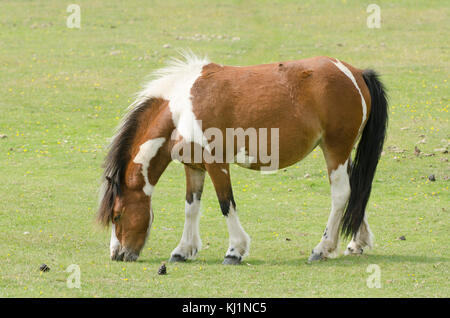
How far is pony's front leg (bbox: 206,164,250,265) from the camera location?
8.40 m

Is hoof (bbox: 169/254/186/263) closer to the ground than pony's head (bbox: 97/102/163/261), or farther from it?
closer to the ground

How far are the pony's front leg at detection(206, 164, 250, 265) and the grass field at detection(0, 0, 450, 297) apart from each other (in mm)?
245

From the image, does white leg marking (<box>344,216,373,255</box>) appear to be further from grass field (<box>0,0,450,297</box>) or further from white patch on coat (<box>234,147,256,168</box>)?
white patch on coat (<box>234,147,256,168</box>)

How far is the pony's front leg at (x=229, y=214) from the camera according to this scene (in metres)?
8.40

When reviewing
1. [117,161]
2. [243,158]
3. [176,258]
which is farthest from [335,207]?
[117,161]

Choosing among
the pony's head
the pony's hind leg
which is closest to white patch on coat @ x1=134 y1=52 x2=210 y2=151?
the pony's head

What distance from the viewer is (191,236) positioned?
8.70 metres

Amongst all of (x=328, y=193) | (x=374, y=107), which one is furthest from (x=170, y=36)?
(x=374, y=107)

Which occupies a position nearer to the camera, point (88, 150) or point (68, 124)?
point (88, 150)

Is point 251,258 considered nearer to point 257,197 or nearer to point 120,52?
point 257,197

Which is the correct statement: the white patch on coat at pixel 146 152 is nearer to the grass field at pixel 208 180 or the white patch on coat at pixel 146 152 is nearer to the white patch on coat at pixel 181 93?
the white patch on coat at pixel 181 93

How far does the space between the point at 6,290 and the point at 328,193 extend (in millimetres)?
7253

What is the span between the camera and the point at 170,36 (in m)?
24.9

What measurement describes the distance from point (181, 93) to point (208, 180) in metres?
6.04
